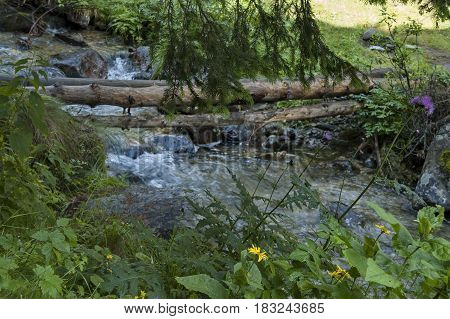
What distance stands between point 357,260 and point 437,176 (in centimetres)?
607

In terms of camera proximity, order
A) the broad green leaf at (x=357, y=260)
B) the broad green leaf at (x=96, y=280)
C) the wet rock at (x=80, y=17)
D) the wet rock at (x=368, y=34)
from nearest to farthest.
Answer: the broad green leaf at (x=357, y=260)
the broad green leaf at (x=96, y=280)
the wet rock at (x=80, y=17)
the wet rock at (x=368, y=34)

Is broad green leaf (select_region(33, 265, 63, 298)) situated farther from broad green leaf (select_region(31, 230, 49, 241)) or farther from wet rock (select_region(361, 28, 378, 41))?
wet rock (select_region(361, 28, 378, 41))

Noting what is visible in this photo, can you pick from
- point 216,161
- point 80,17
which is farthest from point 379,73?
point 80,17

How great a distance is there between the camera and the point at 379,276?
1.48 meters

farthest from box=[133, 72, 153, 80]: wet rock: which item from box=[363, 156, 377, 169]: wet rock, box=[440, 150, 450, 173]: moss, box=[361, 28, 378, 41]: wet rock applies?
box=[361, 28, 378, 41]: wet rock

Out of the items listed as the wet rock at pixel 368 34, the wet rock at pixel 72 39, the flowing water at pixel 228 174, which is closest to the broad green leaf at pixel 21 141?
the flowing water at pixel 228 174

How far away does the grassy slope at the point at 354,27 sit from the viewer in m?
13.8

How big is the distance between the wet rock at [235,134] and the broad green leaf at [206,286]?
775cm

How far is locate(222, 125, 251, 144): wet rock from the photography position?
9.58m

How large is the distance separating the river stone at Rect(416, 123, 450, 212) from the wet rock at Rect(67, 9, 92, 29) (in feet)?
32.6

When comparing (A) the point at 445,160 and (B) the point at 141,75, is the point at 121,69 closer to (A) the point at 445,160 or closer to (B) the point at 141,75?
(B) the point at 141,75

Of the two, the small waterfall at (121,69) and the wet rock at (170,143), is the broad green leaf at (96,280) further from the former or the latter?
the small waterfall at (121,69)
